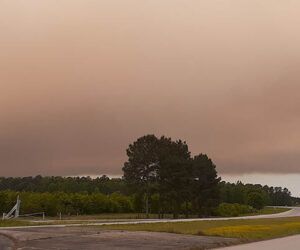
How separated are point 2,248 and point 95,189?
492ft

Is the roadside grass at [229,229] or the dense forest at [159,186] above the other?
the dense forest at [159,186]

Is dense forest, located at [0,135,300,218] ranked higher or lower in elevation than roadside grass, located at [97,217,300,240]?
higher

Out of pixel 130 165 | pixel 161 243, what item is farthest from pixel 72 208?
pixel 161 243

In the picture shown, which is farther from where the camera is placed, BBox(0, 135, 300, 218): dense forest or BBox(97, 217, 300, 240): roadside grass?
BBox(0, 135, 300, 218): dense forest

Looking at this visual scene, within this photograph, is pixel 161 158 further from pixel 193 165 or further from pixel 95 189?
pixel 95 189

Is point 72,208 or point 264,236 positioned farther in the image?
point 72,208

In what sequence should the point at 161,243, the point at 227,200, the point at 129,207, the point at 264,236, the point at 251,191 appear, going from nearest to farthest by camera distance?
the point at 161,243 → the point at 264,236 → the point at 129,207 → the point at 227,200 → the point at 251,191

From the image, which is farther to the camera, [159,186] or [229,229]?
[159,186]

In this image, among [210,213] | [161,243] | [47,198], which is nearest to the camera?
[161,243]

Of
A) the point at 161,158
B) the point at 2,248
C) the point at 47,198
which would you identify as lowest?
the point at 2,248

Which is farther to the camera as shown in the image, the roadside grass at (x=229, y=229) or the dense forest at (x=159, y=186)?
the dense forest at (x=159, y=186)

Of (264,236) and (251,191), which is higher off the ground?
(251,191)

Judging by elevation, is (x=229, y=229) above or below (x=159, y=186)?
below

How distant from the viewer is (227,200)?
172 meters
